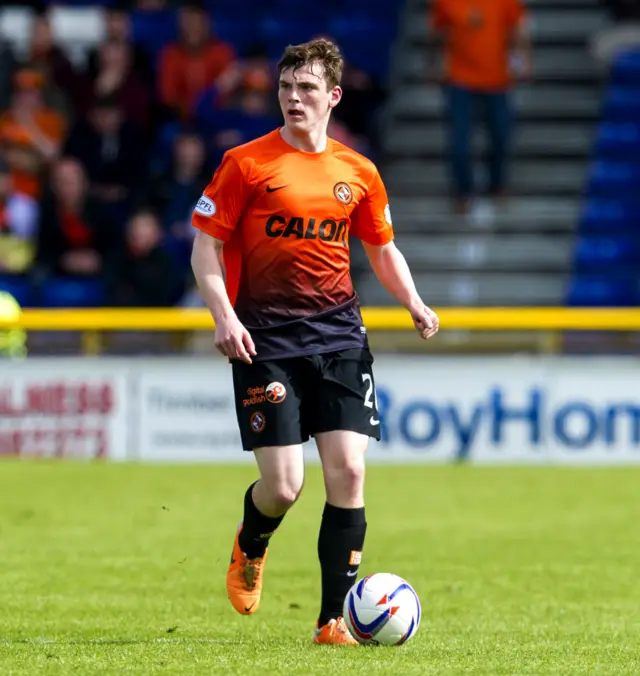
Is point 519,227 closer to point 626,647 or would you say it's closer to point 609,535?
point 609,535

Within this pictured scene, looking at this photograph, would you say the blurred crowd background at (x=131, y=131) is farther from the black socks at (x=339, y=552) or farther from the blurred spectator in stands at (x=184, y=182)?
the black socks at (x=339, y=552)

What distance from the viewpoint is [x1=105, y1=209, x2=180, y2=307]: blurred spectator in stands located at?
14992mm

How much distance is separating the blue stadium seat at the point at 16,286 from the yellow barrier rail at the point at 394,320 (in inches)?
78.7

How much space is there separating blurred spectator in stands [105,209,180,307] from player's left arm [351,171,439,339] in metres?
8.82

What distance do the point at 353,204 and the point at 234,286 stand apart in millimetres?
544

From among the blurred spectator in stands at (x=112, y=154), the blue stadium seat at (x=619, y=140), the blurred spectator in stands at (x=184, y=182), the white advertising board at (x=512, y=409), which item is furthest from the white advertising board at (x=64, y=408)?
the blue stadium seat at (x=619, y=140)

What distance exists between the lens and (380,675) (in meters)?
5.09

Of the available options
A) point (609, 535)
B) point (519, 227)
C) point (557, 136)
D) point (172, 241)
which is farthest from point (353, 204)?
point (557, 136)

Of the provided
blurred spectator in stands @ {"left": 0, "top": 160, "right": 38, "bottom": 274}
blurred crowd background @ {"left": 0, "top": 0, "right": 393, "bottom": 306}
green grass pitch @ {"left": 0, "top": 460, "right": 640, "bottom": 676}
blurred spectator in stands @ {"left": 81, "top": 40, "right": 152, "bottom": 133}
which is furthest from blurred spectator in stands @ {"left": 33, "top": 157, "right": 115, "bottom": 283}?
green grass pitch @ {"left": 0, "top": 460, "right": 640, "bottom": 676}

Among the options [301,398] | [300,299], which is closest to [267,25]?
[300,299]

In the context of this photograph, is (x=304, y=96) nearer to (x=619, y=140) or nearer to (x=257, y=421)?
(x=257, y=421)

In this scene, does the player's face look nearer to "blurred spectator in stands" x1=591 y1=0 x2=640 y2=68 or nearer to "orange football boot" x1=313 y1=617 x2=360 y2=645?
"orange football boot" x1=313 y1=617 x2=360 y2=645

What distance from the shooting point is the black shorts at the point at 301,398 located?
5.93m

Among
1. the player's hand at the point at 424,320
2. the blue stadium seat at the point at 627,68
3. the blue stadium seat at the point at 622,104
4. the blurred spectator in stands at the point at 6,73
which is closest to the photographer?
the player's hand at the point at 424,320
